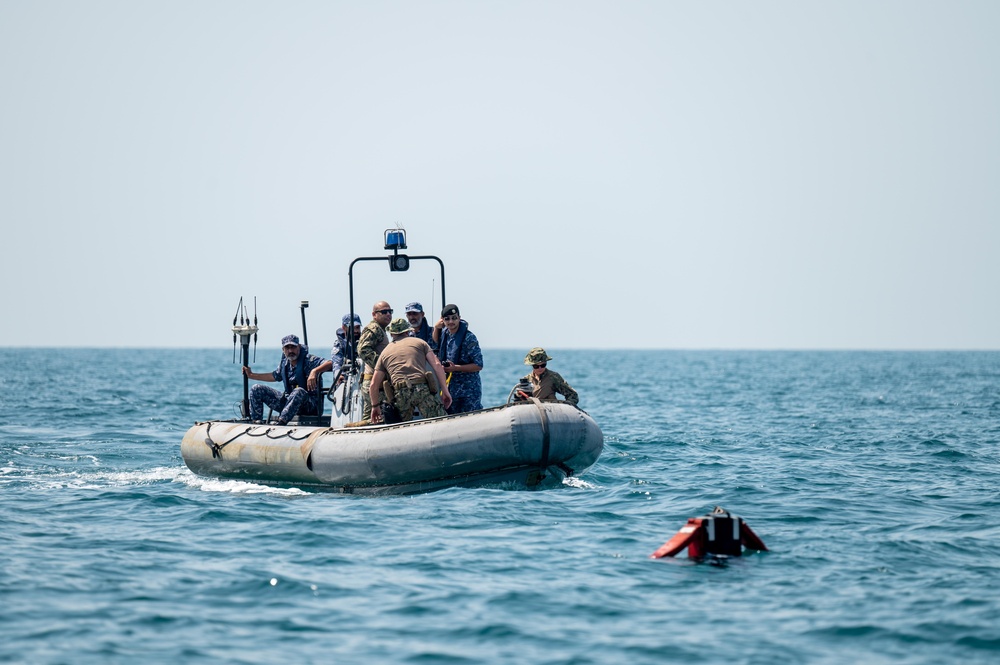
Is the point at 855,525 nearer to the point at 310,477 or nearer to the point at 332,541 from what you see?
the point at 332,541

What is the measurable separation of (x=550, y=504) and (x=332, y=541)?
3.00 m

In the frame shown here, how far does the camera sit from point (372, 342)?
14180 mm

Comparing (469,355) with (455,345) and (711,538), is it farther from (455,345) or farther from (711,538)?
(711,538)

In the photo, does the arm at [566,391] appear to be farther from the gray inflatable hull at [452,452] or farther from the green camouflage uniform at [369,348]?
the green camouflage uniform at [369,348]

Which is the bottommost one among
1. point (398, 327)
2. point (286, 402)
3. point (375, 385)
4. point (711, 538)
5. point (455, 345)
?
point (711, 538)

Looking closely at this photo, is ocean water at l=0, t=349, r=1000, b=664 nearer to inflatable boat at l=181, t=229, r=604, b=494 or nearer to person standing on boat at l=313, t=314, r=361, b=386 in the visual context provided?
inflatable boat at l=181, t=229, r=604, b=494

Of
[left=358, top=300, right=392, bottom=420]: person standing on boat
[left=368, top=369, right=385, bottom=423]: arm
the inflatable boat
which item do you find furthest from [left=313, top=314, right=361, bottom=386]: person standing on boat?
[left=368, top=369, right=385, bottom=423]: arm

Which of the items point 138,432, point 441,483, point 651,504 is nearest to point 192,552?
point 441,483

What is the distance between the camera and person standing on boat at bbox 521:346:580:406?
1423 cm

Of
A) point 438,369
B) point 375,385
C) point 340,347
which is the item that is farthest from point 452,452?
point 340,347

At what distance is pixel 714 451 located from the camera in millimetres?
20438

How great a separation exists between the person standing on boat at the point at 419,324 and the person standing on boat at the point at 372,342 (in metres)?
0.36

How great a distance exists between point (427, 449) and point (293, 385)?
3565 mm

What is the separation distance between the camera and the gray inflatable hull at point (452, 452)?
12891 mm
